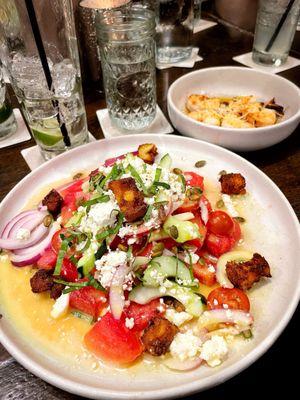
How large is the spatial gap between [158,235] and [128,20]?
1149 mm

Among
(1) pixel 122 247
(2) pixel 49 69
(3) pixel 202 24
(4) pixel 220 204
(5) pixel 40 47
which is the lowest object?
(3) pixel 202 24

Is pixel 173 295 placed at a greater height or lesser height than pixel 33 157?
greater

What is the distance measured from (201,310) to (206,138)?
804 mm

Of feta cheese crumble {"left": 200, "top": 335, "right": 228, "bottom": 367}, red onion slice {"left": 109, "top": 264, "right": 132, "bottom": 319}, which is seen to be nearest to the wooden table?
feta cheese crumble {"left": 200, "top": 335, "right": 228, "bottom": 367}

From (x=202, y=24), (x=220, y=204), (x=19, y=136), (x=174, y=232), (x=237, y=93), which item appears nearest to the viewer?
(x=174, y=232)

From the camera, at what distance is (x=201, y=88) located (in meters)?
1.90

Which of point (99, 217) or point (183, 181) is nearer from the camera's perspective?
point (99, 217)

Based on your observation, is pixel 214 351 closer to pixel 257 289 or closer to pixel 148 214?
pixel 257 289

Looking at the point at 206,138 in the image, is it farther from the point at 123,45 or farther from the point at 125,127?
the point at 123,45

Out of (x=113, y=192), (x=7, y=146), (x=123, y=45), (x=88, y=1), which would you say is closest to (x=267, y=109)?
(x=123, y=45)

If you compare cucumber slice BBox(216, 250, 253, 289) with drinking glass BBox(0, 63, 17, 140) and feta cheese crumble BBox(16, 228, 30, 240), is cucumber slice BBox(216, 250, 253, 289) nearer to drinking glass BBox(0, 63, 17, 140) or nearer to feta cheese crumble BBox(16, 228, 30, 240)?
feta cheese crumble BBox(16, 228, 30, 240)

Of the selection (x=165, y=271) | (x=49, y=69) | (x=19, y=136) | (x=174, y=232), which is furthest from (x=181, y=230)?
(x=19, y=136)

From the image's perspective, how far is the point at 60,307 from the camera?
975 millimetres

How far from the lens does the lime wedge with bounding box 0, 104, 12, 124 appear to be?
1658 millimetres
